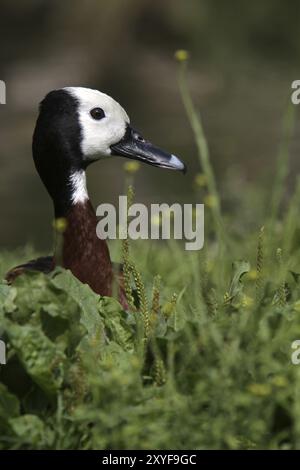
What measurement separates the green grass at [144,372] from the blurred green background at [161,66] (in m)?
4.35

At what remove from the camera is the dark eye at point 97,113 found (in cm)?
393

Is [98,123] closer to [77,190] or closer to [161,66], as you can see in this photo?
[77,190]

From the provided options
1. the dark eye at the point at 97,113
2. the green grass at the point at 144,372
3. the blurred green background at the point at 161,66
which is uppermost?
the blurred green background at the point at 161,66

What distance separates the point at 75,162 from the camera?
3910 millimetres

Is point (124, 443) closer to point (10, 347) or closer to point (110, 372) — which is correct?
point (110, 372)

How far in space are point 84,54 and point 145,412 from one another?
23.0 feet

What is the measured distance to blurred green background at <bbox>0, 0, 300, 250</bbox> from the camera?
25.4ft

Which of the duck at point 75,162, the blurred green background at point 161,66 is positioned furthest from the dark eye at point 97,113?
the blurred green background at point 161,66

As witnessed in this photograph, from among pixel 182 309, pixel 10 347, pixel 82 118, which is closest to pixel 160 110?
pixel 82 118

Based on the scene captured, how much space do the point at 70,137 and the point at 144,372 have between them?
134 centimetres
